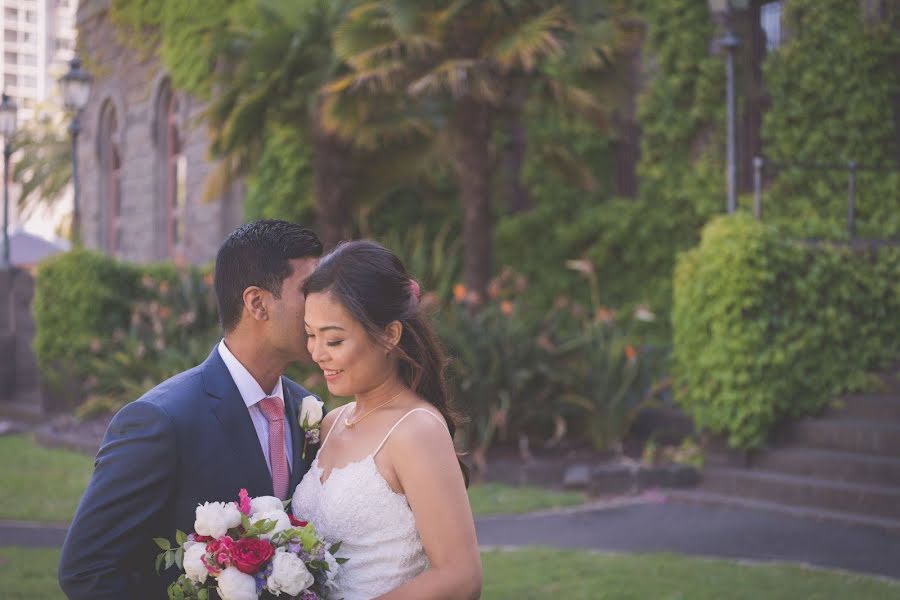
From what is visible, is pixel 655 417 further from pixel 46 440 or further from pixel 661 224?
pixel 46 440

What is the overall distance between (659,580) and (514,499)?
9.67ft

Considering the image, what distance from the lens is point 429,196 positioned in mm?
17375

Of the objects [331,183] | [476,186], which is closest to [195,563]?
[476,186]

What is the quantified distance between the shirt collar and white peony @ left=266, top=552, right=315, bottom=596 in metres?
0.56

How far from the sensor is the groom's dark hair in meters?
3.03

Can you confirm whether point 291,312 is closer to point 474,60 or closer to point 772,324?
point 772,324

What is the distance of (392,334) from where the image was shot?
294 centimetres

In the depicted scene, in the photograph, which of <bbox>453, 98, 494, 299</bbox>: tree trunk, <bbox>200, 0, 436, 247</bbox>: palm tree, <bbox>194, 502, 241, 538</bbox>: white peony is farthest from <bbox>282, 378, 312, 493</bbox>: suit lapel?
<bbox>200, 0, 436, 247</bbox>: palm tree

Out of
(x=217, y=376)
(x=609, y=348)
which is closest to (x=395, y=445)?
(x=217, y=376)

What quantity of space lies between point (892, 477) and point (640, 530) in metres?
2.16

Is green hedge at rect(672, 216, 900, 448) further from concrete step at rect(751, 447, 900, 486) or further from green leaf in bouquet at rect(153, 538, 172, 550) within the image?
green leaf in bouquet at rect(153, 538, 172, 550)

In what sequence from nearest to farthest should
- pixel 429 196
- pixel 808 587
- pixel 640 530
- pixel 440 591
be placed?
pixel 440 591
pixel 808 587
pixel 640 530
pixel 429 196

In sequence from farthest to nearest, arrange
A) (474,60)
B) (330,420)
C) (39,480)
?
(474,60), (39,480), (330,420)

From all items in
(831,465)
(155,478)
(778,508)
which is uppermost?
(155,478)
